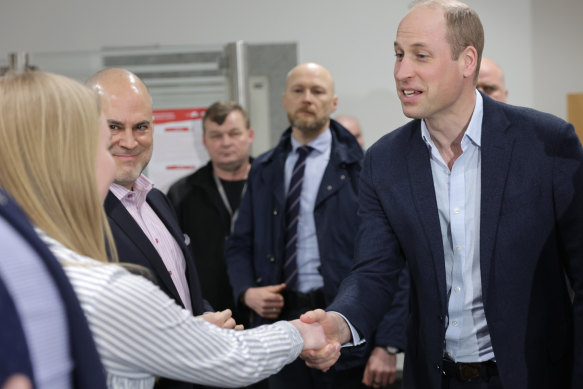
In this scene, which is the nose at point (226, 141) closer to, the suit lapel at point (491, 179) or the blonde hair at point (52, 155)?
the suit lapel at point (491, 179)

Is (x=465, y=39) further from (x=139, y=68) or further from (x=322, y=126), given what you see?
(x=139, y=68)

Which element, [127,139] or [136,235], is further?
[127,139]

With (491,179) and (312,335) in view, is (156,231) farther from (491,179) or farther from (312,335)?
(491,179)

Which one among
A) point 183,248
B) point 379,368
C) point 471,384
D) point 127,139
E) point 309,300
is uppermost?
point 127,139

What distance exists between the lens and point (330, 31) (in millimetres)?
5168

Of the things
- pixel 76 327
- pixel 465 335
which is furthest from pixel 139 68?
pixel 76 327

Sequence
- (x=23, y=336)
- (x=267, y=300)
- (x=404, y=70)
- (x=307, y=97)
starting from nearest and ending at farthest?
(x=23, y=336)
(x=404, y=70)
(x=267, y=300)
(x=307, y=97)

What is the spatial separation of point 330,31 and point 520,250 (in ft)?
11.4

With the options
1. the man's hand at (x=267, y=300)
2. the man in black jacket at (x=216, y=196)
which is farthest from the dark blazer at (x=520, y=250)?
the man in black jacket at (x=216, y=196)

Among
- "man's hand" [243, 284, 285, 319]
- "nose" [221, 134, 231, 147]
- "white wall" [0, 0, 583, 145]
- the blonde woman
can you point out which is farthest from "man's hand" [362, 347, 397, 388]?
"white wall" [0, 0, 583, 145]

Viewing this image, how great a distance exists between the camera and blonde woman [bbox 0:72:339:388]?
1.23 metres

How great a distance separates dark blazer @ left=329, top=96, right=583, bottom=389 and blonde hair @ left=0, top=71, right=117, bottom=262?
3.57 ft

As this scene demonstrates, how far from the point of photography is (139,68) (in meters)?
4.61

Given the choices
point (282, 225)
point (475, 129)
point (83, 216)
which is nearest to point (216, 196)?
point (282, 225)
